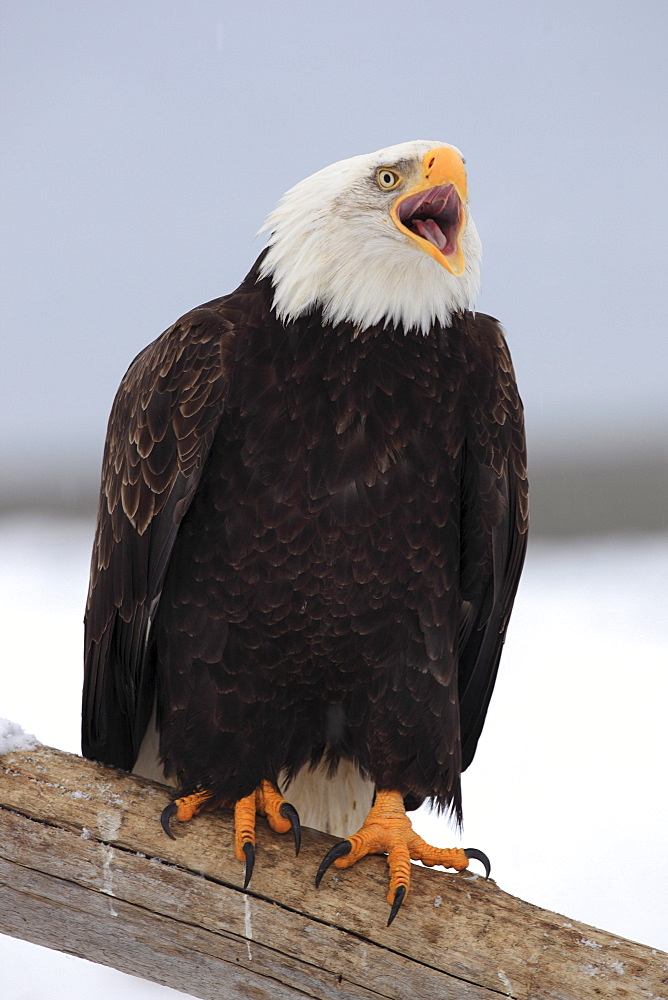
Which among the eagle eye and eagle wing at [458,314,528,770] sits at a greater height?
the eagle eye

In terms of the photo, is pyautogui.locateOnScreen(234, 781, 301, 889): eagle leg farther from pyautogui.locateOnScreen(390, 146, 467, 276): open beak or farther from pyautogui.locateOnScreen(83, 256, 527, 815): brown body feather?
pyautogui.locateOnScreen(390, 146, 467, 276): open beak

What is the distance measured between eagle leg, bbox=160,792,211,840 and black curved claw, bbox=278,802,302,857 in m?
0.22

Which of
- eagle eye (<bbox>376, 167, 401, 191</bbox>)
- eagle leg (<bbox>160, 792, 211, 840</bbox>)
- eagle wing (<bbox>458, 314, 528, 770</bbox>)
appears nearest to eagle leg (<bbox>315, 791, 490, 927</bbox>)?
eagle leg (<bbox>160, 792, 211, 840</bbox>)

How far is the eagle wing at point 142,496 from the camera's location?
300 cm

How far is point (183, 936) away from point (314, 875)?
37 centimetres

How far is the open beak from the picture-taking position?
2.91 meters

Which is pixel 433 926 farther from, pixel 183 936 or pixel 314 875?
pixel 183 936

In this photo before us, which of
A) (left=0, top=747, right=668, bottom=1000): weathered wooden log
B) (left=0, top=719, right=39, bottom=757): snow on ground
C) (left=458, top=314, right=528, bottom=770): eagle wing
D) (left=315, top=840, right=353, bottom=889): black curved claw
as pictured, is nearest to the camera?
(left=0, top=747, right=668, bottom=1000): weathered wooden log

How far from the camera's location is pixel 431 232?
304cm

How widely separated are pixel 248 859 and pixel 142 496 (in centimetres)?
104

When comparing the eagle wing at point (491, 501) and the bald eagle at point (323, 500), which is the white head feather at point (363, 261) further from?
the eagle wing at point (491, 501)

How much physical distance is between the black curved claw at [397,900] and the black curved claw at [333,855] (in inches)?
6.6

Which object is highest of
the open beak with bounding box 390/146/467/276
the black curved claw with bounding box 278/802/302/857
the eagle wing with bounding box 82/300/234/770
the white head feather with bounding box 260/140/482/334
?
the open beak with bounding box 390/146/467/276

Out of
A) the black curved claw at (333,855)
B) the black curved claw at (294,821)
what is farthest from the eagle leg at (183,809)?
the black curved claw at (333,855)
